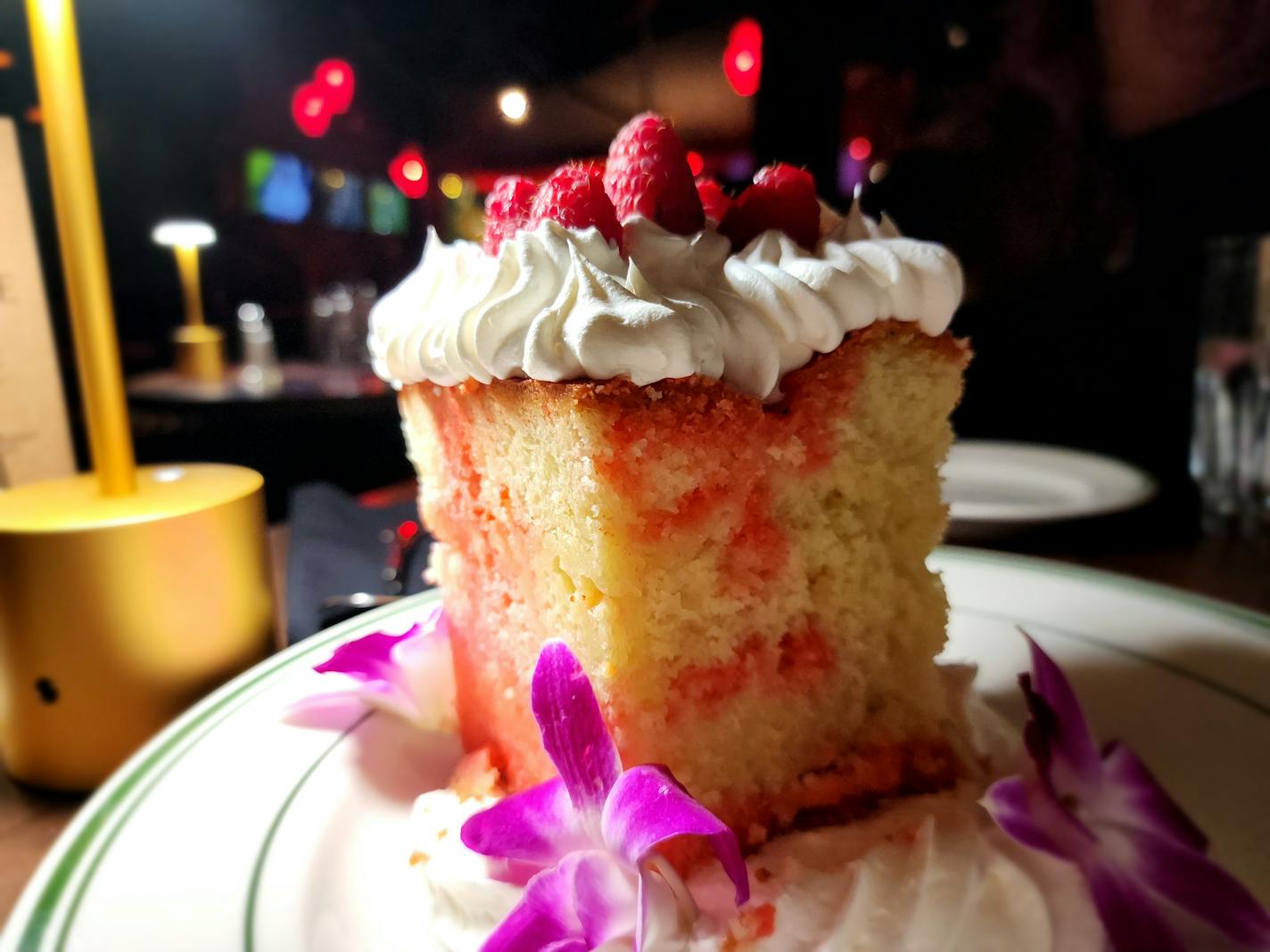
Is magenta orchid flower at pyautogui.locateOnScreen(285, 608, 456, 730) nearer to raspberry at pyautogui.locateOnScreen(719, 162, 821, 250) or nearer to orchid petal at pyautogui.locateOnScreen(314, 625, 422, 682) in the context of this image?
orchid petal at pyautogui.locateOnScreen(314, 625, 422, 682)

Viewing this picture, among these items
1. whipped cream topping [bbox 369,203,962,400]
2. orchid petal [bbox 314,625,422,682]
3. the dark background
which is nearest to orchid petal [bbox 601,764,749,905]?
whipped cream topping [bbox 369,203,962,400]

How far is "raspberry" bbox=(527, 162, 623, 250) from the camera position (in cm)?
79

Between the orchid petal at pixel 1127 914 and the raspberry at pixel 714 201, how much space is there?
26.5 inches

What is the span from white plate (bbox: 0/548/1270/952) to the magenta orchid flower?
0.02 metres

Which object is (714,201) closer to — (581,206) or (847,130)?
(581,206)

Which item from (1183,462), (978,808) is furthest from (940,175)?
(978,808)

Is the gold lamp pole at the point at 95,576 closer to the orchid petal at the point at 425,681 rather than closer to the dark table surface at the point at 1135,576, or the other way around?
the dark table surface at the point at 1135,576

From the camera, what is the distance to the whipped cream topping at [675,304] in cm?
67

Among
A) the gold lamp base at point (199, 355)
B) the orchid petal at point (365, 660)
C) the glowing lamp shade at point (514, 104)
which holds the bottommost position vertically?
the orchid petal at point (365, 660)

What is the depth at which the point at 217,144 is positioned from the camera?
3309 mm

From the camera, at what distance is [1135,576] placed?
1480mm

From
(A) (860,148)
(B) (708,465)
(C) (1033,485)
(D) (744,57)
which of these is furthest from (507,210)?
(D) (744,57)

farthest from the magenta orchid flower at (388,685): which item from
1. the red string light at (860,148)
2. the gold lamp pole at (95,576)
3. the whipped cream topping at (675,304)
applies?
the red string light at (860,148)

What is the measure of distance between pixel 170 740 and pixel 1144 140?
2.67 meters
